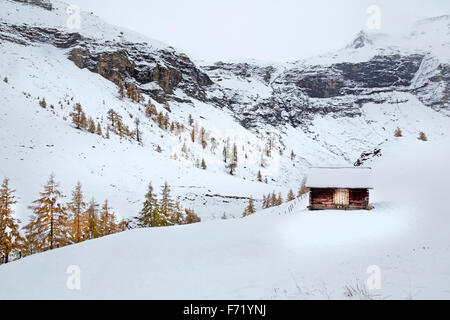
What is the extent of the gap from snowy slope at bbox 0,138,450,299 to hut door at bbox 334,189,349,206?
3509 millimetres

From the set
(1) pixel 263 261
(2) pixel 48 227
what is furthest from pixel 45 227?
(1) pixel 263 261

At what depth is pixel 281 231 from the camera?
712 inches

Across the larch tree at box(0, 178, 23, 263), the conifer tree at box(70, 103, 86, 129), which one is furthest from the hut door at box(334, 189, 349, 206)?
the conifer tree at box(70, 103, 86, 129)

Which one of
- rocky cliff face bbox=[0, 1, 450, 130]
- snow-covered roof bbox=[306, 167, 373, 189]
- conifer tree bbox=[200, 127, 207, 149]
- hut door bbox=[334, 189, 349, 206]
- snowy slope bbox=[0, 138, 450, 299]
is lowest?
snowy slope bbox=[0, 138, 450, 299]

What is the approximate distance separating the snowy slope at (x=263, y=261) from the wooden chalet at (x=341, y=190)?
10.5ft

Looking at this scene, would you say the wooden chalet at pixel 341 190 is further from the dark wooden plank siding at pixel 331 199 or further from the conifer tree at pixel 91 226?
the conifer tree at pixel 91 226

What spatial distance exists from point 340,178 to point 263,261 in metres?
18.9

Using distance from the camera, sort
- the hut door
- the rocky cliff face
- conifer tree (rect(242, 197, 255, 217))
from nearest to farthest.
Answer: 1. the hut door
2. conifer tree (rect(242, 197, 255, 217))
3. the rocky cliff face

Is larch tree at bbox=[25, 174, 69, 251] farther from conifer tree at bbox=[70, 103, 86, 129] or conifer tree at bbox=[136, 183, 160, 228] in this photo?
conifer tree at bbox=[70, 103, 86, 129]

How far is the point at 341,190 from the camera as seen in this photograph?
26.4m

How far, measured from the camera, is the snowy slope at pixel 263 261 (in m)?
8.62

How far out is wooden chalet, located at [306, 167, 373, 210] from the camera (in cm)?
2559
